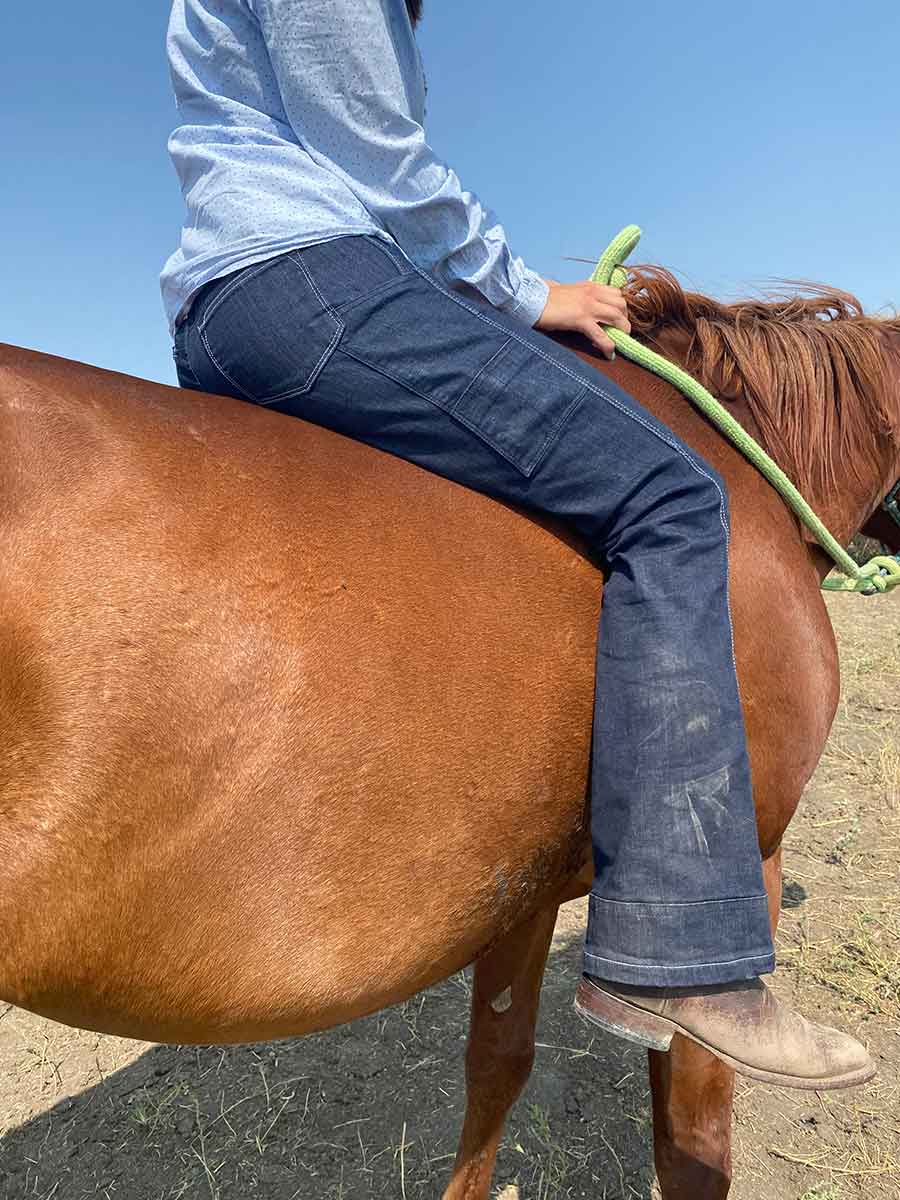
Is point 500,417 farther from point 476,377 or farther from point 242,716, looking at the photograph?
point 242,716

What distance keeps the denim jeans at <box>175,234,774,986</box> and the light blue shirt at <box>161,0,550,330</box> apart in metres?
0.06

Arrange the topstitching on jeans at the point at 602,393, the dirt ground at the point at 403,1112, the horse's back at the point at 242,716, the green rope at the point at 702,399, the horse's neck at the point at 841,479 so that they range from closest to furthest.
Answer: the horse's back at the point at 242,716 < the topstitching on jeans at the point at 602,393 < the green rope at the point at 702,399 < the horse's neck at the point at 841,479 < the dirt ground at the point at 403,1112

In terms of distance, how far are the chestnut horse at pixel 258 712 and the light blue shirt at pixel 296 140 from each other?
282mm

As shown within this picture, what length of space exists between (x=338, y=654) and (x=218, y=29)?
0.98 m

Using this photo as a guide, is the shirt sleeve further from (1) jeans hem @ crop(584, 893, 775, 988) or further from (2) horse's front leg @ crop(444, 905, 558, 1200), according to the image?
(2) horse's front leg @ crop(444, 905, 558, 1200)

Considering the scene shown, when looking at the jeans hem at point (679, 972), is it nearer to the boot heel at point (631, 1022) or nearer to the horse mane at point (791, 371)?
the boot heel at point (631, 1022)

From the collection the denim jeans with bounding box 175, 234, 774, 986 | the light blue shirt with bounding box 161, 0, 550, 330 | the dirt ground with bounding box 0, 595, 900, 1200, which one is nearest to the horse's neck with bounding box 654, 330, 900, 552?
the denim jeans with bounding box 175, 234, 774, 986

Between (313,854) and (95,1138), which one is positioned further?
(95,1138)

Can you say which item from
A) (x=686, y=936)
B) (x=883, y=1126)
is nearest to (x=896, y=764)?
(x=883, y=1126)

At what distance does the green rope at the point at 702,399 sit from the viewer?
1.60 meters

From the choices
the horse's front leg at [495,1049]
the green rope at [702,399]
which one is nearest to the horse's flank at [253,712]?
the green rope at [702,399]

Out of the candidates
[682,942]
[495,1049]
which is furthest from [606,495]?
[495,1049]

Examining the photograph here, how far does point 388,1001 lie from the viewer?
1.23 meters

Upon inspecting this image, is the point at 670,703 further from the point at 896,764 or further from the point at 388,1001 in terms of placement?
the point at 896,764
